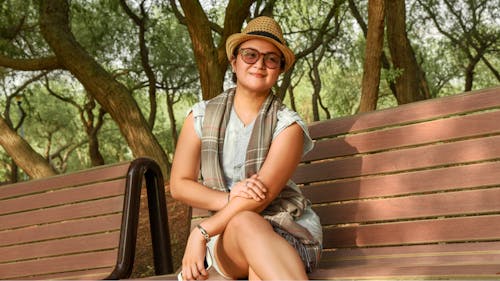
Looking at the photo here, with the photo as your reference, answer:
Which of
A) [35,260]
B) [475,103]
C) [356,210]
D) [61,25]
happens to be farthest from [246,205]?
[61,25]

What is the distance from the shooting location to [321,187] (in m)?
3.74

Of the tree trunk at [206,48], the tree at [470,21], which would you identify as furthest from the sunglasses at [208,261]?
the tree at [470,21]

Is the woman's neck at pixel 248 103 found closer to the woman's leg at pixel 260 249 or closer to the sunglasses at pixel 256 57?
the sunglasses at pixel 256 57

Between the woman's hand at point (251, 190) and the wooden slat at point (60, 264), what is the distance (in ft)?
4.64

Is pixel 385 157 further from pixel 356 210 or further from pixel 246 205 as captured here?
pixel 246 205

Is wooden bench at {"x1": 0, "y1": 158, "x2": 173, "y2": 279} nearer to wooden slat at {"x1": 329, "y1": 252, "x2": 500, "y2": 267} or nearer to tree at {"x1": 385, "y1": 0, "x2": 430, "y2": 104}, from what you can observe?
wooden slat at {"x1": 329, "y1": 252, "x2": 500, "y2": 267}

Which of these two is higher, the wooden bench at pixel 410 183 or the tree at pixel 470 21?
the tree at pixel 470 21

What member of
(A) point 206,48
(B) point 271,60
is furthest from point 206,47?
(B) point 271,60

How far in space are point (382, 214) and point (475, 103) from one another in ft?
2.04

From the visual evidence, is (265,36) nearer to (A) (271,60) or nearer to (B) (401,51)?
(A) (271,60)

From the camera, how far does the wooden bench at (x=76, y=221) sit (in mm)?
3938

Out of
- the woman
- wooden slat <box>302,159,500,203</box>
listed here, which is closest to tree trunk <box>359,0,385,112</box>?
wooden slat <box>302,159,500,203</box>

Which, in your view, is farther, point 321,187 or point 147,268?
point 147,268

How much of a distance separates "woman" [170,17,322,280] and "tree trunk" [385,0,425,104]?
8745 millimetres
